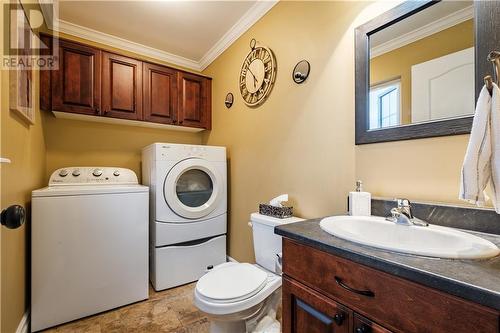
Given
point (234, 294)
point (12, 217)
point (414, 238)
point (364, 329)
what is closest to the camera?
point (364, 329)

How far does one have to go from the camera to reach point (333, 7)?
1.43m

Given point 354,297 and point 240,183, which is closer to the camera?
point 354,297

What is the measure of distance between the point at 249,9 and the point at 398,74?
4.87 feet

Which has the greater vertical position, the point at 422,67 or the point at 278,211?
the point at 422,67

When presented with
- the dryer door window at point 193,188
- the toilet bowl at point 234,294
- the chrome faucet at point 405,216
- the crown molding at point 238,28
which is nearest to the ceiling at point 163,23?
the crown molding at point 238,28

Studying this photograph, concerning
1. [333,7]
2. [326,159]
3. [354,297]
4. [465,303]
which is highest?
[333,7]

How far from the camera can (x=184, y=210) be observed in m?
2.15

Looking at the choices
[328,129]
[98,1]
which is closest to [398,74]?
[328,129]

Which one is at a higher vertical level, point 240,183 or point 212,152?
point 212,152

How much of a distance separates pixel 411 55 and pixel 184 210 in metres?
2.00

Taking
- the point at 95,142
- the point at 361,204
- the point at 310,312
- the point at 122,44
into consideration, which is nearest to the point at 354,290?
the point at 310,312

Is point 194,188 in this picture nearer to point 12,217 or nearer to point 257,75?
point 257,75

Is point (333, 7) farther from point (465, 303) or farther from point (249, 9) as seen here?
point (465, 303)

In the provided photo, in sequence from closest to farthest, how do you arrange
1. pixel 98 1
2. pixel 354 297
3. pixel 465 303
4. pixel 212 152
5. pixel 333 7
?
pixel 465 303
pixel 354 297
pixel 333 7
pixel 98 1
pixel 212 152
